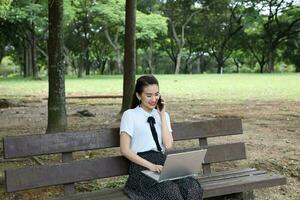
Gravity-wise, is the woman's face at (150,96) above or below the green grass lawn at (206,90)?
above

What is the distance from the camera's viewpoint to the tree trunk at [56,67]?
7.38 m

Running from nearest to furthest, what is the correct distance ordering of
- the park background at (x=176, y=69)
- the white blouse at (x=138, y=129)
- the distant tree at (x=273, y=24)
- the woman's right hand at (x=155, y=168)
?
1. the woman's right hand at (x=155, y=168)
2. the white blouse at (x=138, y=129)
3. the park background at (x=176, y=69)
4. the distant tree at (x=273, y=24)

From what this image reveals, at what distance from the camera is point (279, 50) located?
2233 inches

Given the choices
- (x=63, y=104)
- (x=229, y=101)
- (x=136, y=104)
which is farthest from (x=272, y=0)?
(x=136, y=104)

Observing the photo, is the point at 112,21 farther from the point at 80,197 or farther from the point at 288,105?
the point at 80,197

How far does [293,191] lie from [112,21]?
104 feet

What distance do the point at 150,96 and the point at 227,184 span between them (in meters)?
1.05

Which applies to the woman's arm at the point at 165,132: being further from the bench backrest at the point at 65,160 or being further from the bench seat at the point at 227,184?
the bench seat at the point at 227,184

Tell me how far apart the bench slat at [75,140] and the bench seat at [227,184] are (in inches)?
15.9

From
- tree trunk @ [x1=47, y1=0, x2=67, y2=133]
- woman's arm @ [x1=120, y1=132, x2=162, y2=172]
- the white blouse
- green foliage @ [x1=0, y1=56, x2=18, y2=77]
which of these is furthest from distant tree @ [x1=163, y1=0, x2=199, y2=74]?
woman's arm @ [x1=120, y1=132, x2=162, y2=172]

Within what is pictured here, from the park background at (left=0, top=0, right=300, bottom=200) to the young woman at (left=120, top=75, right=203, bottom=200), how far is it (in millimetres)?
1394

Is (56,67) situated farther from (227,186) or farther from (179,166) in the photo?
(179,166)

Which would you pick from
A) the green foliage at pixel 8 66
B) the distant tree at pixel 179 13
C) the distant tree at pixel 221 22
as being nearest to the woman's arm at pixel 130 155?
the distant tree at pixel 179 13

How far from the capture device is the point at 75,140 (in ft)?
13.8
